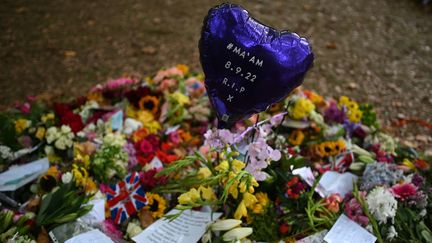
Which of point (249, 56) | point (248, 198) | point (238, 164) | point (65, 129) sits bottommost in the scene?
point (65, 129)

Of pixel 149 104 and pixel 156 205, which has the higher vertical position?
pixel 149 104

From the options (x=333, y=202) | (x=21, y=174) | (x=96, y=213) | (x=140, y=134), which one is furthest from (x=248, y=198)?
(x=21, y=174)

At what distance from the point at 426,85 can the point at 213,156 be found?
93.6 inches

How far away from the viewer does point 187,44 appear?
4.00 metres

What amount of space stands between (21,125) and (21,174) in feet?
1.23

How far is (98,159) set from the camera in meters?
2.15

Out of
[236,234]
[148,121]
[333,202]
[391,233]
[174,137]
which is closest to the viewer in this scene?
[236,234]

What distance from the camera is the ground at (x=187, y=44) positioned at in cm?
343

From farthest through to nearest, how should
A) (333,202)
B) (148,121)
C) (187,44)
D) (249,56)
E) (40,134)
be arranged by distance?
(187,44) < (148,121) < (40,134) < (333,202) < (249,56)

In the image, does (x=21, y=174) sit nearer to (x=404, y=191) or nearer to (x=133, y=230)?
(x=133, y=230)

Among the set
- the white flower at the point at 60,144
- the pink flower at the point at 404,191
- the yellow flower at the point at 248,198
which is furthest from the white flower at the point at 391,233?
the white flower at the point at 60,144

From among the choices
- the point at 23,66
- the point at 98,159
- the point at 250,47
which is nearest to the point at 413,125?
the point at 250,47

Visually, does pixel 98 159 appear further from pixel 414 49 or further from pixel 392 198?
pixel 414 49

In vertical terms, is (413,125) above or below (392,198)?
below
